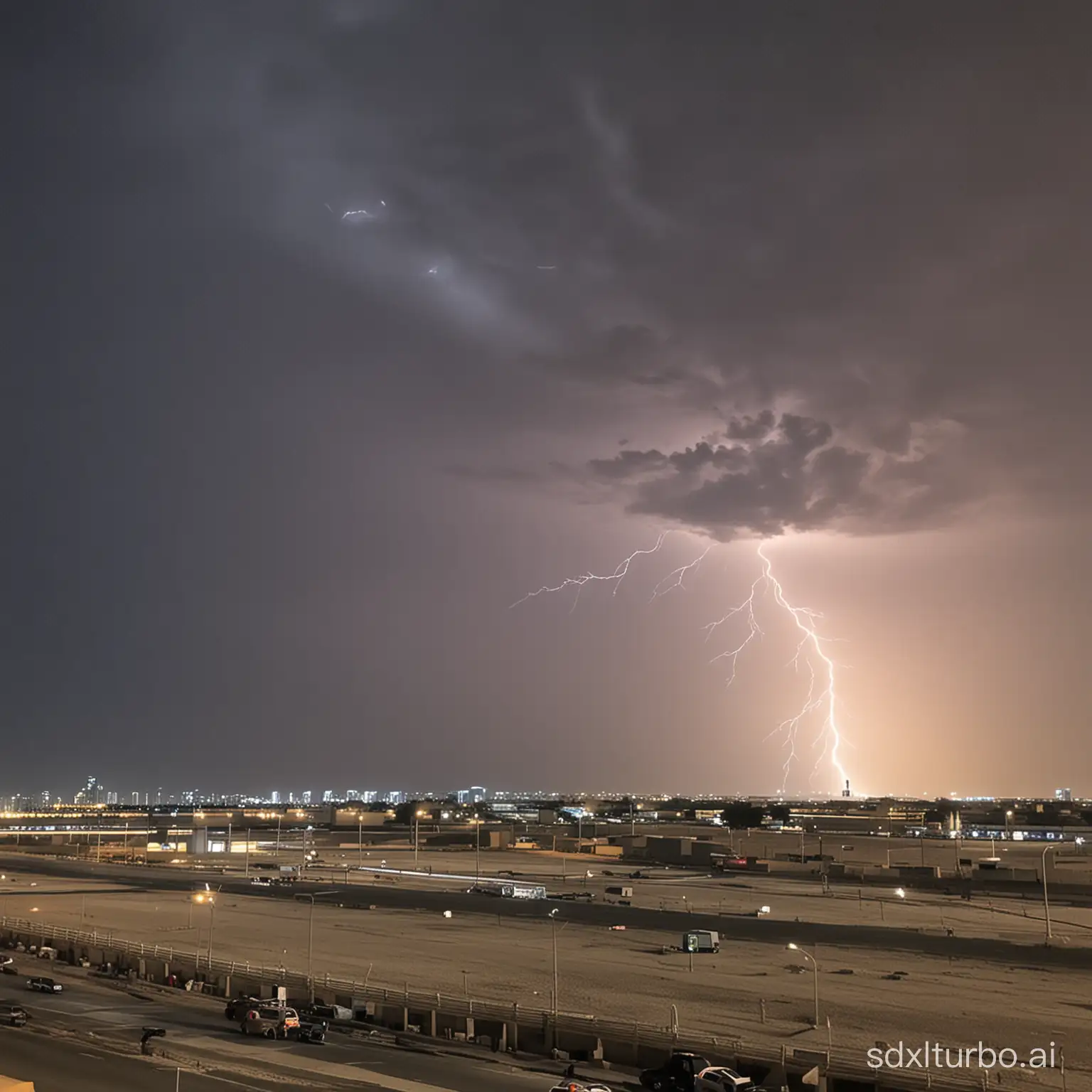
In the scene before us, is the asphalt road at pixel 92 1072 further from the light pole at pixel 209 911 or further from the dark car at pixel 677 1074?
the light pole at pixel 209 911

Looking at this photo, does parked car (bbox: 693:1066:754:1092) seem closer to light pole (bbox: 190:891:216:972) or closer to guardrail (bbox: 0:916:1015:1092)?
guardrail (bbox: 0:916:1015:1092)

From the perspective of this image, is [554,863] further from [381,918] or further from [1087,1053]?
[1087,1053]

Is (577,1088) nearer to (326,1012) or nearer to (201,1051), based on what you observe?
(201,1051)

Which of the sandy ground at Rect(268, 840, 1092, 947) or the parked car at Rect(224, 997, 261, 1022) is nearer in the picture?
the parked car at Rect(224, 997, 261, 1022)

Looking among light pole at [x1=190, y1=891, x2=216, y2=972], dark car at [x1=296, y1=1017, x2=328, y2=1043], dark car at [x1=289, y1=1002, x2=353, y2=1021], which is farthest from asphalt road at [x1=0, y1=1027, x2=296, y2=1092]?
light pole at [x1=190, y1=891, x2=216, y2=972]

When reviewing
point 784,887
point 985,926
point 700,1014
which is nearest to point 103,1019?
point 700,1014

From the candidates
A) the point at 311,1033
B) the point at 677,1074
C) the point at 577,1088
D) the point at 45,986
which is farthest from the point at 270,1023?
the point at 677,1074
